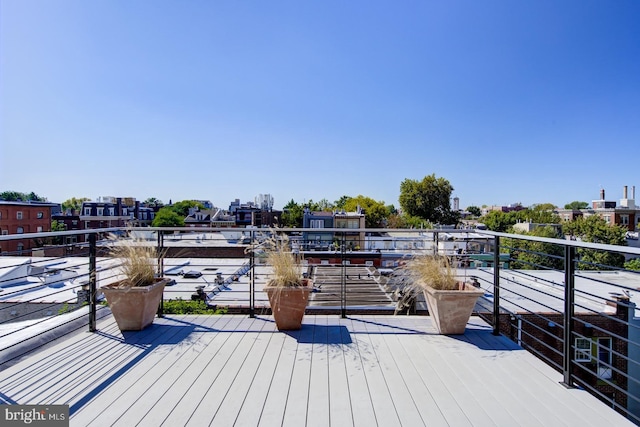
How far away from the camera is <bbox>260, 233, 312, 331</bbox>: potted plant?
9.18 feet

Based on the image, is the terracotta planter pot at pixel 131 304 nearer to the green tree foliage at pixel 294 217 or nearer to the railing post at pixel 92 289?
the railing post at pixel 92 289

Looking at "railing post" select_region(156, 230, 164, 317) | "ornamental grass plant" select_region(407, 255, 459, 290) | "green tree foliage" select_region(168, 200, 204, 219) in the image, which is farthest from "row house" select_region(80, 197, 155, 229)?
"ornamental grass plant" select_region(407, 255, 459, 290)

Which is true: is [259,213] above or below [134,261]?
above

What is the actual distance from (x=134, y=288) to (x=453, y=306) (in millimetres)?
2668

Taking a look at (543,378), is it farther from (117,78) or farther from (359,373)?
(117,78)

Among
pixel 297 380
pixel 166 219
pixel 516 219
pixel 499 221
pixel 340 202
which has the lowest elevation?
pixel 297 380

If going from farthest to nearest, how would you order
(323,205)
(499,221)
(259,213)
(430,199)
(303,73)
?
(323,205)
(259,213)
(499,221)
(430,199)
(303,73)

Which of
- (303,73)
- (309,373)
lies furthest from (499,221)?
(309,373)

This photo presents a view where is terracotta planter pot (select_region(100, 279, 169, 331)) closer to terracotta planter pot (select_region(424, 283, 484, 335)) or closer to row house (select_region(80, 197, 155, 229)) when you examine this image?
terracotta planter pot (select_region(424, 283, 484, 335))

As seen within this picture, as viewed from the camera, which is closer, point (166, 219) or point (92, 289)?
point (92, 289)

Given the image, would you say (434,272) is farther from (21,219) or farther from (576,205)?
(576,205)

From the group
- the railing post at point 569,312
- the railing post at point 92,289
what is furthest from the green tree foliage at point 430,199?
the railing post at point 92,289

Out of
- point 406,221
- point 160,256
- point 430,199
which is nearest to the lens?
point 160,256

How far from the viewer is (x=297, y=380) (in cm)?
205
